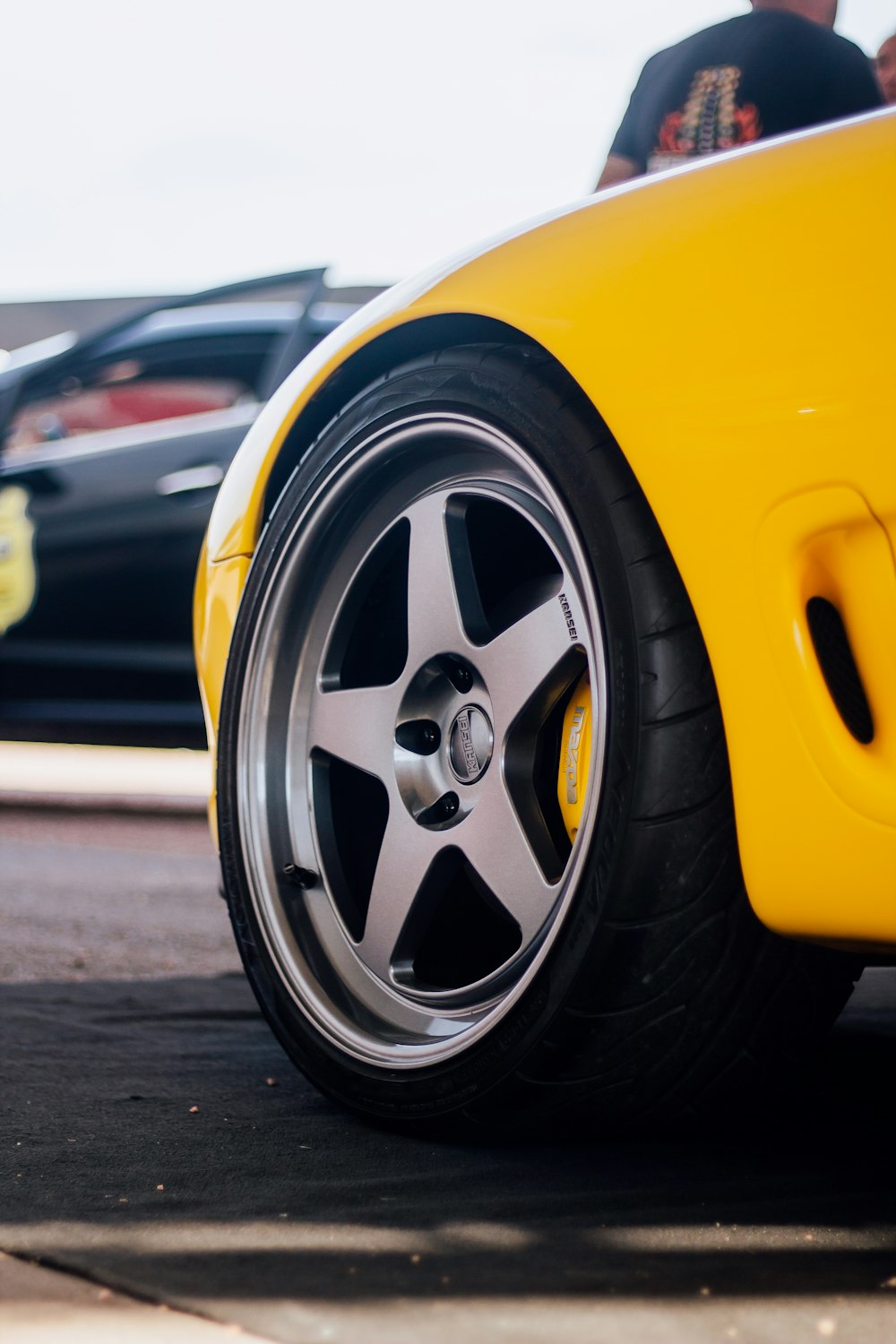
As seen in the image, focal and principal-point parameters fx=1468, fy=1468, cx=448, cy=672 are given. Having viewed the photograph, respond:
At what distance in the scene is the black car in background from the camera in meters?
4.45

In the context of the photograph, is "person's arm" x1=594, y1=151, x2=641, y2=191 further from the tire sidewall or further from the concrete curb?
the concrete curb

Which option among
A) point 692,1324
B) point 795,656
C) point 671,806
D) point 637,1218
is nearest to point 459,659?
point 671,806

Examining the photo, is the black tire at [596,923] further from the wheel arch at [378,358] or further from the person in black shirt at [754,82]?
the person in black shirt at [754,82]

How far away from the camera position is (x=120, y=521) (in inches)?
177

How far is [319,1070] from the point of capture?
62.1 inches

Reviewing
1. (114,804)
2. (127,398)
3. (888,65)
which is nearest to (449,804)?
(888,65)

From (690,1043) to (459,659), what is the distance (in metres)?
0.48

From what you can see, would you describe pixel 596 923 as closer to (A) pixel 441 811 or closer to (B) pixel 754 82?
(A) pixel 441 811

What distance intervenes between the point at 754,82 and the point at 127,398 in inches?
155

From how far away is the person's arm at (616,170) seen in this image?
2576mm

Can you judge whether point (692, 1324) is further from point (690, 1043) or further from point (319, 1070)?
point (319, 1070)

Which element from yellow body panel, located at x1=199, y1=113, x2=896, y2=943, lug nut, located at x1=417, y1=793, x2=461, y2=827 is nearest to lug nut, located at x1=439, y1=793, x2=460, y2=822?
lug nut, located at x1=417, y1=793, x2=461, y2=827

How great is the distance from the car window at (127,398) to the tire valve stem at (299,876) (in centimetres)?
329

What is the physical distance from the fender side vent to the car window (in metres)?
3.85
